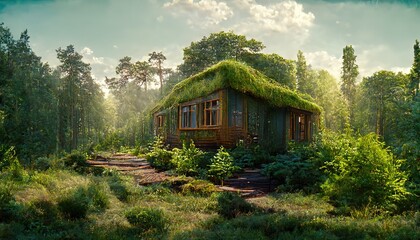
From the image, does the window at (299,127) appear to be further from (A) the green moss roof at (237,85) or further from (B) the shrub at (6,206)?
(B) the shrub at (6,206)

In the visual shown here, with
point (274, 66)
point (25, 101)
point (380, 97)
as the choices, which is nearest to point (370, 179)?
point (274, 66)

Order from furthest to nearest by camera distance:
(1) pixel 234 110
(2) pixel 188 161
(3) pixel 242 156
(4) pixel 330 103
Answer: (4) pixel 330 103 → (1) pixel 234 110 → (3) pixel 242 156 → (2) pixel 188 161

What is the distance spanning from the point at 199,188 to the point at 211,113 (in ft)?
28.8

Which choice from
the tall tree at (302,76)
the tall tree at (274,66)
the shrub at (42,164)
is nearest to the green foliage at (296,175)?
the shrub at (42,164)

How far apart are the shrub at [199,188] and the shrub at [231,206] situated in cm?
191

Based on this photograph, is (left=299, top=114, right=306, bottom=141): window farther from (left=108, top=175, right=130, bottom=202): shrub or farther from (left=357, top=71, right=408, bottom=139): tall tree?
(left=357, top=71, right=408, bottom=139): tall tree

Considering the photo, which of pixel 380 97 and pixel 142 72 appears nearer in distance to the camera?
pixel 380 97

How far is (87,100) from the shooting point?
52719 millimetres

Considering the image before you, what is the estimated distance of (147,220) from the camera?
6.57 m

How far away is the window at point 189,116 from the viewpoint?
20.6 m

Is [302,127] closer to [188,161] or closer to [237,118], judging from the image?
Result: [237,118]

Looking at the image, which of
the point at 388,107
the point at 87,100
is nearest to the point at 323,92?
the point at 388,107

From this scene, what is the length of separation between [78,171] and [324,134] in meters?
10.3

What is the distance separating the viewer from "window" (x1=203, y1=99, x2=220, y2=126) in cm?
1826
